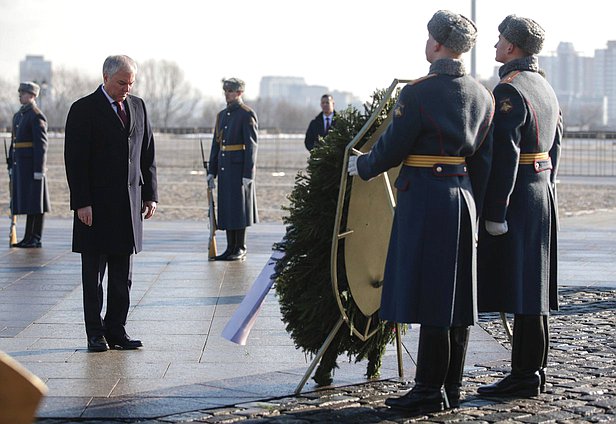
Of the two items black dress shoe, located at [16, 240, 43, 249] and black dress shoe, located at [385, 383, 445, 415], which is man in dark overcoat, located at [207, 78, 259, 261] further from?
black dress shoe, located at [385, 383, 445, 415]

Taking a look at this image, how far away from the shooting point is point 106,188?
742 centimetres

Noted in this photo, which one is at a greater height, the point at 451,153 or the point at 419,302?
the point at 451,153

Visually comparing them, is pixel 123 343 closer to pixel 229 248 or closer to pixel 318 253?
pixel 318 253

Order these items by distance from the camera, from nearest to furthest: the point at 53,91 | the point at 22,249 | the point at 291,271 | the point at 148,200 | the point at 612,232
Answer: the point at 291,271 < the point at 148,200 < the point at 22,249 < the point at 612,232 < the point at 53,91

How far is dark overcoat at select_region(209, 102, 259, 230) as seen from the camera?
42.5 feet

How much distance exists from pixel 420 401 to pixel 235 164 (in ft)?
25.1

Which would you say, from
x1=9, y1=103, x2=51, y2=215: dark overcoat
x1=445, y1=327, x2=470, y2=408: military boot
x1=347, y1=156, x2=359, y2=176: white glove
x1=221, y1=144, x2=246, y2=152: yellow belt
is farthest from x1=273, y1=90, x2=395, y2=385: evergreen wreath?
x1=9, y1=103, x2=51, y2=215: dark overcoat

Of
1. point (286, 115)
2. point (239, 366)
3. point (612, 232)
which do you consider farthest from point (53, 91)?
point (239, 366)

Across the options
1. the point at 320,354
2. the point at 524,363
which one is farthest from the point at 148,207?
the point at 524,363

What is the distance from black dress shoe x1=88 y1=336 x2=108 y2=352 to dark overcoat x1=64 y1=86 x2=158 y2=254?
1.76 ft

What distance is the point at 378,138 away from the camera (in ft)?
19.5

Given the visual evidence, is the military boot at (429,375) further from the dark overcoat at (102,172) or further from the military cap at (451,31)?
the dark overcoat at (102,172)

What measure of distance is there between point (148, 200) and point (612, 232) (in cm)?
992

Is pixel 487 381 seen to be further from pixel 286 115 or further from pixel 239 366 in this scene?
pixel 286 115
